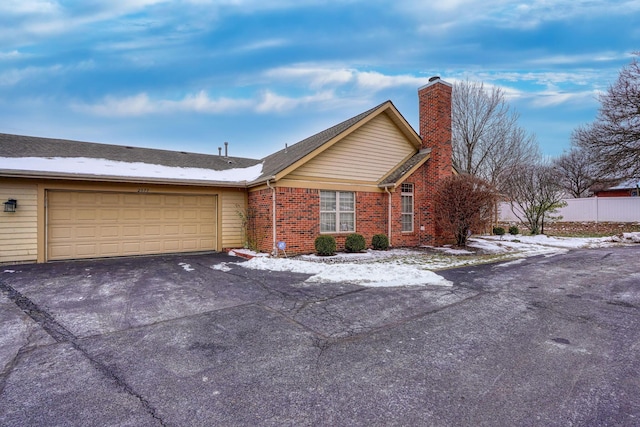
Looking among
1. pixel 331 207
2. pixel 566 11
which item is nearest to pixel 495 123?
pixel 566 11

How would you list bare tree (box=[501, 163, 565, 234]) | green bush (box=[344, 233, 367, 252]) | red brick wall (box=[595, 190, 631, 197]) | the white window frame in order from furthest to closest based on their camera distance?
1. red brick wall (box=[595, 190, 631, 197])
2. bare tree (box=[501, 163, 565, 234])
3. the white window frame
4. green bush (box=[344, 233, 367, 252])

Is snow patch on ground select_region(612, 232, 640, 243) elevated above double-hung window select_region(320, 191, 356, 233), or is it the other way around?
double-hung window select_region(320, 191, 356, 233)

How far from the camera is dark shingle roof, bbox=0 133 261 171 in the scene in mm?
11031

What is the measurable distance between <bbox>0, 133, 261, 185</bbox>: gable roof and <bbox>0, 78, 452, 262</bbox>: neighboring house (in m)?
0.04

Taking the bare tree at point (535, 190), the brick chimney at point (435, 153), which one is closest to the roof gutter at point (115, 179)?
the brick chimney at point (435, 153)

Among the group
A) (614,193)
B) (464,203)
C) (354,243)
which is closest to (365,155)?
(354,243)

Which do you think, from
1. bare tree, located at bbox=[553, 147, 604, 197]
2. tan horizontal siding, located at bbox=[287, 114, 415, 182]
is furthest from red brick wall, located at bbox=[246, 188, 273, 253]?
bare tree, located at bbox=[553, 147, 604, 197]

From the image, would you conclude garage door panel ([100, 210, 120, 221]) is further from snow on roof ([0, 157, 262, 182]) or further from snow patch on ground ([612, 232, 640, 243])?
snow patch on ground ([612, 232, 640, 243])

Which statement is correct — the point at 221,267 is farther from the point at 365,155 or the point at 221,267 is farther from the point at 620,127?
the point at 620,127

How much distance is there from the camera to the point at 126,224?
10898 mm

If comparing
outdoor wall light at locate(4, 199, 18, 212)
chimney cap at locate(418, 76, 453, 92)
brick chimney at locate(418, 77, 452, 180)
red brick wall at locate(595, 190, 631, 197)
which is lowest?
outdoor wall light at locate(4, 199, 18, 212)

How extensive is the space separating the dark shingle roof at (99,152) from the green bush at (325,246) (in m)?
6.24

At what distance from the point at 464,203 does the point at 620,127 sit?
1341cm

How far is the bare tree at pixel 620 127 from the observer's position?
17.3 m
